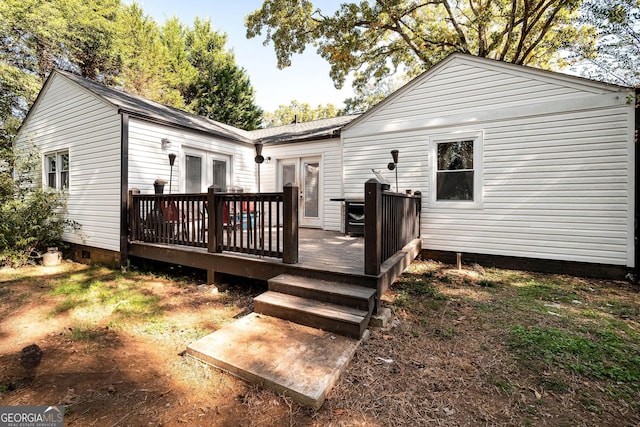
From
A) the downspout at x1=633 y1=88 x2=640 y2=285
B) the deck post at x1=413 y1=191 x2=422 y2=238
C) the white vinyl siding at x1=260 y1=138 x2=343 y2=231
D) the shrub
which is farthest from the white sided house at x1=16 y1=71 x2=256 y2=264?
the downspout at x1=633 y1=88 x2=640 y2=285

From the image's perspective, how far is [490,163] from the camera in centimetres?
566

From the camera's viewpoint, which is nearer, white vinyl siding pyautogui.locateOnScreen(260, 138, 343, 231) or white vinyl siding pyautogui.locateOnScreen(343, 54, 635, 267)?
white vinyl siding pyautogui.locateOnScreen(343, 54, 635, 267)

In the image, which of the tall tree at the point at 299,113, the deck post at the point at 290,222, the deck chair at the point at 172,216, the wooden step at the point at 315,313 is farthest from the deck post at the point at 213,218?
the tall tree at the point at 299,113

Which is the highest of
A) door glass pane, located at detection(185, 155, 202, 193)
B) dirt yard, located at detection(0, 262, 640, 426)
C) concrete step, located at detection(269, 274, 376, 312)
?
door glass pane, located at detection(185, 155, 202, 193)

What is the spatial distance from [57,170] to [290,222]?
765cm

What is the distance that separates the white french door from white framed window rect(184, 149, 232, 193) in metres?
1.95

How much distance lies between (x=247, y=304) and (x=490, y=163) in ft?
17.6

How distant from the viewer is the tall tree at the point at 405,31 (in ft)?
29.8

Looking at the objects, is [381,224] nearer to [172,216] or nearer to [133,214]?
[172,216]

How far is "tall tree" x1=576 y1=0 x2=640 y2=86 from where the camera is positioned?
4.03m

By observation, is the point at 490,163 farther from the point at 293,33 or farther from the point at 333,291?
the point at 293,33

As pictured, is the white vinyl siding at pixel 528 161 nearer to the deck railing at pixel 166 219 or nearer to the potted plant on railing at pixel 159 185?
the deck railing at pixel 166 219

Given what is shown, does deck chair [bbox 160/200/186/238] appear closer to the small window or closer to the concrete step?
the concrete step

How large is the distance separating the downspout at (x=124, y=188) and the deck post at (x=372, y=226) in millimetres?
5132
